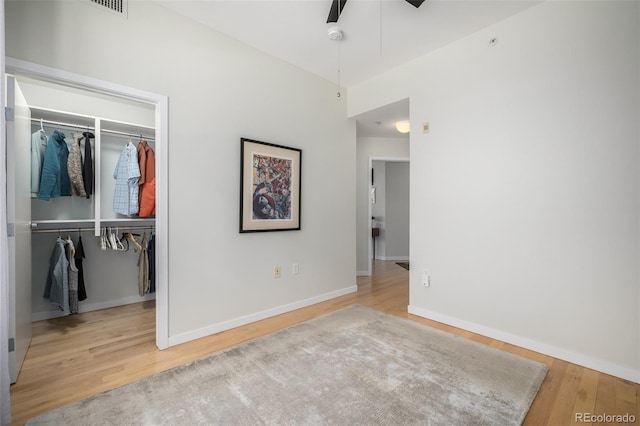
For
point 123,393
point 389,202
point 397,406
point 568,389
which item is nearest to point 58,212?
point 123,393

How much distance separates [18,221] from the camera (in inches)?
75.5

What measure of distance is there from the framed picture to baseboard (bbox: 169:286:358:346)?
2.78ft

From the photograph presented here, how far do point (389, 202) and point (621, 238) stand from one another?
15.0 ft

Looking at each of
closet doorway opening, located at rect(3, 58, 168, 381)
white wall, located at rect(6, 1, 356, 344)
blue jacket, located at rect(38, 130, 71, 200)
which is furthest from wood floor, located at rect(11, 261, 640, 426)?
blue jacket, located at rect(38, 130, 71, 200)

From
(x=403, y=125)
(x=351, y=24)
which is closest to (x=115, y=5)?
(x=351, y=24)

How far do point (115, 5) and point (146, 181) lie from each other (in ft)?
5.22

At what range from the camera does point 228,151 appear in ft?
8.71

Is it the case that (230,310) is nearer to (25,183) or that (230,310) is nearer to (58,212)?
(25,183)

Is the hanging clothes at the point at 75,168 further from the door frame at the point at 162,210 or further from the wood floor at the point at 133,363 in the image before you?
the wood floor at the point at 133,363

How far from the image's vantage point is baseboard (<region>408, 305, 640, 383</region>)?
1.91 m

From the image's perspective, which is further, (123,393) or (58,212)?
(58,212)

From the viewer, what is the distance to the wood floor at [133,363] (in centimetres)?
164

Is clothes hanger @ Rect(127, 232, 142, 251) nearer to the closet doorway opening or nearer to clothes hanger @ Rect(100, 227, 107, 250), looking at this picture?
the closet doorway opening

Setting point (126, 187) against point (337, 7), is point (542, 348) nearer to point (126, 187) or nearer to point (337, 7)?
point (337, 7)
